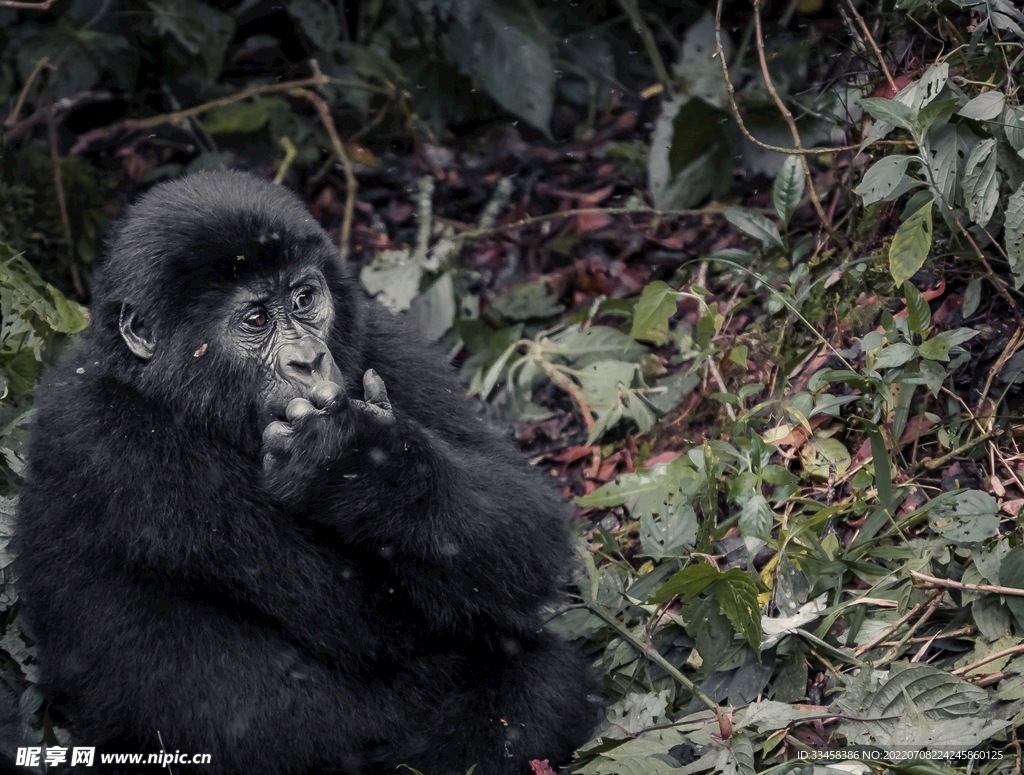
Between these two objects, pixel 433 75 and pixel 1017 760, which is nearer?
pixel 1017 760

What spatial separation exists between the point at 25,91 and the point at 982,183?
523cm

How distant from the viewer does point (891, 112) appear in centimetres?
374

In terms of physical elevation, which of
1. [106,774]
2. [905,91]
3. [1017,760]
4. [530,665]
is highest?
[905,91]

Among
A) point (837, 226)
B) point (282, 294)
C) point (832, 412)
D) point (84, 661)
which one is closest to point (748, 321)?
point (837, 226)

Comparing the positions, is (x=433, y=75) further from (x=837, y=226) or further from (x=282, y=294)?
(x=282, y=294)

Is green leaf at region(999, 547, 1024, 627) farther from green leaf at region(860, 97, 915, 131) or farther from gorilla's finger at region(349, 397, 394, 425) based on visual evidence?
gorilla's finger at region(349, 397, 394, 425)

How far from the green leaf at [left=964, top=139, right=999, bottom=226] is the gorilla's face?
2.18 m

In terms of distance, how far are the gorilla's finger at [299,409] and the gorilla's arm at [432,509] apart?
3 centimetres

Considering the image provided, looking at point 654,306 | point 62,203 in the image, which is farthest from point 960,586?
point 62,203

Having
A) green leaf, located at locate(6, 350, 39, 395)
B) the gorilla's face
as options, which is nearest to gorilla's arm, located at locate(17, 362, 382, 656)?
the gorilla's face

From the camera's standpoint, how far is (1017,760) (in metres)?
2.99

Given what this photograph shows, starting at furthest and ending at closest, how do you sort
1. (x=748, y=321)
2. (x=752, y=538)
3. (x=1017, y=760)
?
(x=748, y=321) → (x=752, y=538) → (x=1017, y=760)

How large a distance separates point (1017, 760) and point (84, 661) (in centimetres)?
267

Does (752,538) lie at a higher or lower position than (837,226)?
lower
